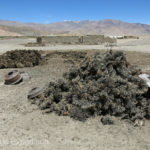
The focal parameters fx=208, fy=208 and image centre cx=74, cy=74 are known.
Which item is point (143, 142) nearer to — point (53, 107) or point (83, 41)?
point (53, 107)

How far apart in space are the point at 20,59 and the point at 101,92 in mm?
7904

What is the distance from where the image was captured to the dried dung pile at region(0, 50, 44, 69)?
1173 centimetres

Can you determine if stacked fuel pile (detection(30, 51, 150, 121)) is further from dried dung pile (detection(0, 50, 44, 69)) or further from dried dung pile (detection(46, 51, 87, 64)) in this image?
dried dung pile (detection(46, 51, 87, 64))

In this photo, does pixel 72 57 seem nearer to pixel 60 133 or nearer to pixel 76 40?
pixel 60 133

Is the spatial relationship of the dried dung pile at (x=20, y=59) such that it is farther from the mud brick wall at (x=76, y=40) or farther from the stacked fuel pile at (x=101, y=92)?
the mud brick wall at (x=76, y=40)

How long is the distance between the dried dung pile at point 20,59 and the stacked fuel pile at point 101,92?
6.15 m

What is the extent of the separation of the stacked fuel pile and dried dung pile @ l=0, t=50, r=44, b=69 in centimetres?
615

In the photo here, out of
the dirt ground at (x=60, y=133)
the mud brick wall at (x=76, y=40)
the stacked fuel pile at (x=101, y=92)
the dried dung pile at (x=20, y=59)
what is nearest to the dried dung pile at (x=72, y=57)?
the dried dung pile at (x=20, y=59)

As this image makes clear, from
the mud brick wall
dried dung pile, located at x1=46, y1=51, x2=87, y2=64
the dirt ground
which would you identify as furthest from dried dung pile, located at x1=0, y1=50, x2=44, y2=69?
the mud brick wall

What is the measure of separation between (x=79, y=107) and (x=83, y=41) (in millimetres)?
31570

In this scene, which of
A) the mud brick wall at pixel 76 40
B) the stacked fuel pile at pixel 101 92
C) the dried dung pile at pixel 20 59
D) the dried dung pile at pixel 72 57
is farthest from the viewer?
the mud brick wall at pixel 76 40

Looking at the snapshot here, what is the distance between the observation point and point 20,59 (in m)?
12.0

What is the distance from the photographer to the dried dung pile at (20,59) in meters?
11.7

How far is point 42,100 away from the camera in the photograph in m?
6.02
